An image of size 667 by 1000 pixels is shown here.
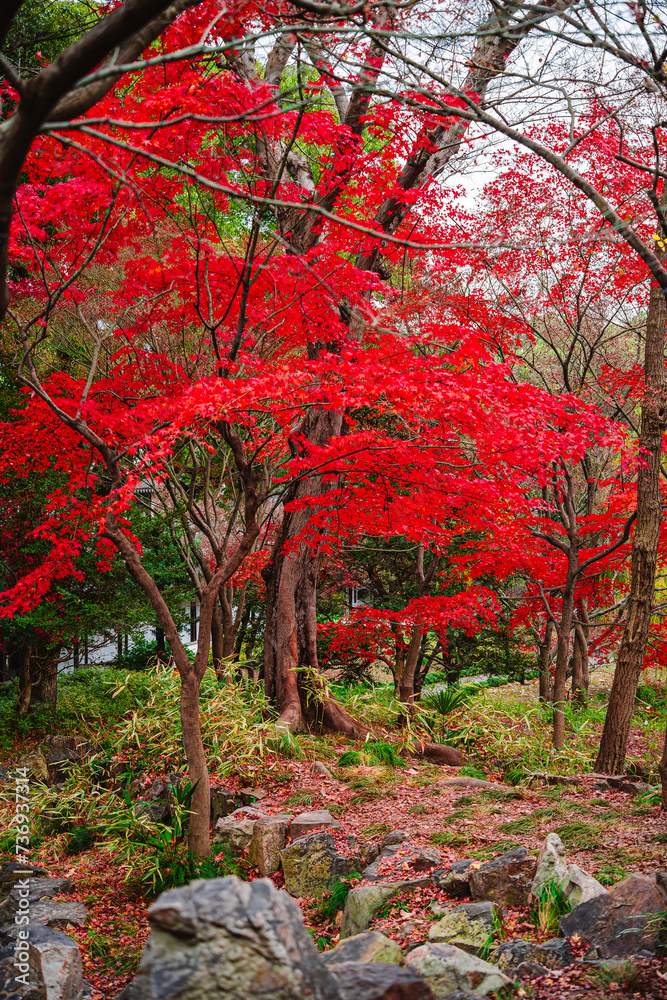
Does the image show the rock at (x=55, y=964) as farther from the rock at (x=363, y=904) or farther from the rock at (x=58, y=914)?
the rock at (x=363, y=904)

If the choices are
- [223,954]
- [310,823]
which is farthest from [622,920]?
[310,823]

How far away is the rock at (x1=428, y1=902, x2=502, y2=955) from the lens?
3.77m

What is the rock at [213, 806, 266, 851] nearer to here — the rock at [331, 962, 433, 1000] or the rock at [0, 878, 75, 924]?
the rock at [0, 878, 75, 924]

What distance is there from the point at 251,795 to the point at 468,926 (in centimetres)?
368

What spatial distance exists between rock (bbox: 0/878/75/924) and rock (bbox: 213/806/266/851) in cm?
134

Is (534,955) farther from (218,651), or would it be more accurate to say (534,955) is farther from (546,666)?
(546,666)

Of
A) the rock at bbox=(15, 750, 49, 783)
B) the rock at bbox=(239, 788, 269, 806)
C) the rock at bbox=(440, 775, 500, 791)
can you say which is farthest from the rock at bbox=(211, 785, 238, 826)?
the rock at bbox=(15, 750, 49, 783)

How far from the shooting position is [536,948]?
3.50 m

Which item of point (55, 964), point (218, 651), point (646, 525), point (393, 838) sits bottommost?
point (55, 964)

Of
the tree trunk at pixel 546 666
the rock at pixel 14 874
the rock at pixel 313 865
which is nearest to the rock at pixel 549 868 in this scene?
the rock at pixel 313 865

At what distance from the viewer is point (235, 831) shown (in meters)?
6.29

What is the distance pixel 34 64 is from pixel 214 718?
1006 cm

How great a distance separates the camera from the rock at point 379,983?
2.46m

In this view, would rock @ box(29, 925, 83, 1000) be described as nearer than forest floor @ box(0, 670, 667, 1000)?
Yes
